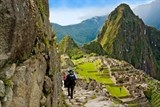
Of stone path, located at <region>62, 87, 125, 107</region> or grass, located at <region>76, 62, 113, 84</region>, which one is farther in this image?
grass, located at <region>76, 62, 113, 84</region>

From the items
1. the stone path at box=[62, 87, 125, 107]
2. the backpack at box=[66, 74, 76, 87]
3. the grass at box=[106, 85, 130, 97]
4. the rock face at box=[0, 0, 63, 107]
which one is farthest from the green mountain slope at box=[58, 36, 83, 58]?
the rock face at box=[0, 0, 63, 107]

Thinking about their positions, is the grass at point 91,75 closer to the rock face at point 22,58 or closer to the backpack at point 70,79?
the backpack at point 70,79

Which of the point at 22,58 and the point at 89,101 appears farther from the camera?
the point at 89,101

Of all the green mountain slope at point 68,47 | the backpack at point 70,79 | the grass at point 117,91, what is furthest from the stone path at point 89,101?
the green mountain slope at point 68,47

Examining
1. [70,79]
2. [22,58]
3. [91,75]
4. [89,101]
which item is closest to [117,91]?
[91,75]

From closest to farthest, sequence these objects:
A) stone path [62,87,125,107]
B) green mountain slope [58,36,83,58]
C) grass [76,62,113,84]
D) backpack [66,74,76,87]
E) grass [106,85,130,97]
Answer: backpack [66,74,76,87], stone path [62,87,125,107], grass [106,85,130,97], grass [76,62,113,84], green mountain slope [58,36,83,58]

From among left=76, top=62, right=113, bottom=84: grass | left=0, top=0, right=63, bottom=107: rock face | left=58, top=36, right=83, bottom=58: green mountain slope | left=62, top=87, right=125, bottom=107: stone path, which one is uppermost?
left=58, top=36, right=83, bottom=58: green mountain slope

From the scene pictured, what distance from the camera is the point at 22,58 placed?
41.0 feet

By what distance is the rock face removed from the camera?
1119cm

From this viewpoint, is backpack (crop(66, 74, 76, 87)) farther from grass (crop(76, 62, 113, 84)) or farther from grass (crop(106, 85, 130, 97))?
grass (crop(76, 62, 113, 84))

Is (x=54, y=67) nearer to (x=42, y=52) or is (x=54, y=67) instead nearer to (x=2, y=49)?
(x=42, y=52)

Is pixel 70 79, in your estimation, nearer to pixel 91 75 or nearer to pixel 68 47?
pixel 91 75

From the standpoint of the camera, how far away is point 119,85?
6775cm

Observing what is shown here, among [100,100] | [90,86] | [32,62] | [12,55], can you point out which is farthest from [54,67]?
[90,86]
